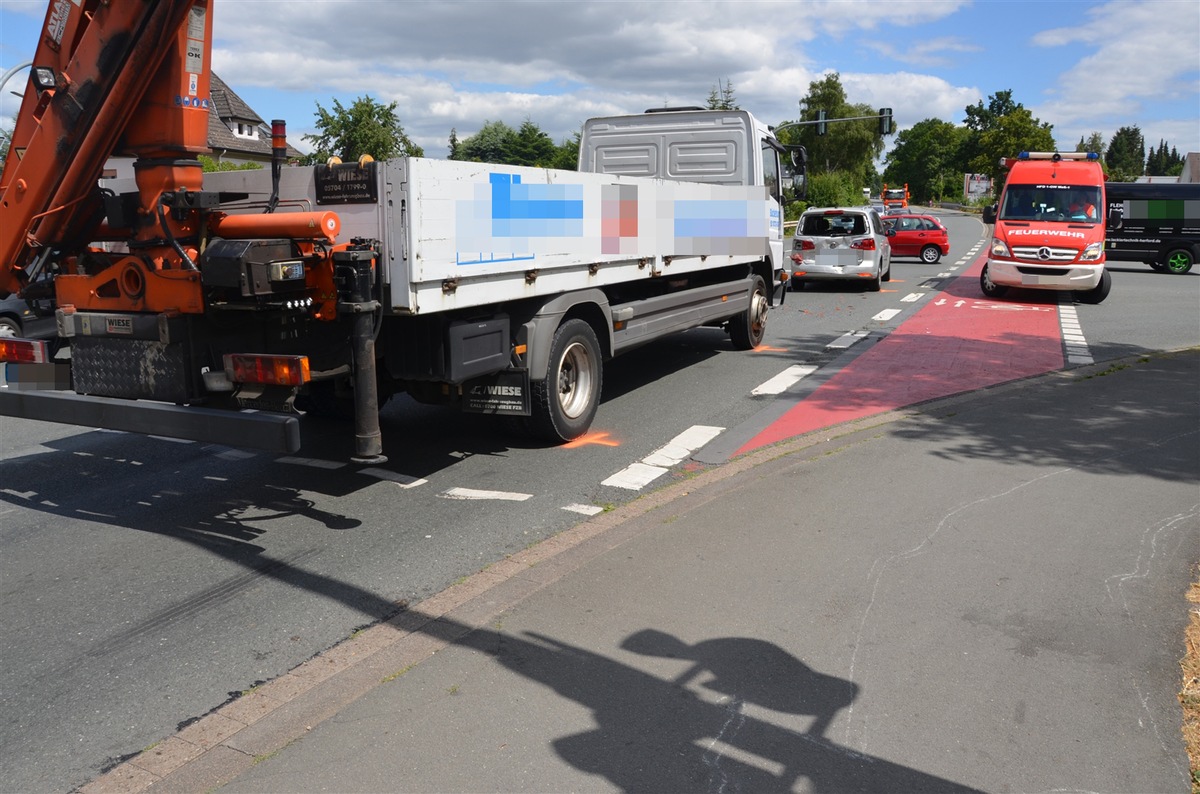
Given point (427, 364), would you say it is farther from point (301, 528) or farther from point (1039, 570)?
point (1039, 570)

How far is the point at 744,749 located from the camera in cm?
345

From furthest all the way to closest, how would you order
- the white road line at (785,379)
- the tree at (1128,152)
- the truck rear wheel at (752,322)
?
the tree at (1128,152)
the truck rear wheel at (752,322)
the white road line at (785,379)

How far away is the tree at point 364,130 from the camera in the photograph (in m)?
43.2

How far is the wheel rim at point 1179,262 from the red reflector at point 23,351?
94.7 feet

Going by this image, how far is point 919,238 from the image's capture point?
30.6 metres

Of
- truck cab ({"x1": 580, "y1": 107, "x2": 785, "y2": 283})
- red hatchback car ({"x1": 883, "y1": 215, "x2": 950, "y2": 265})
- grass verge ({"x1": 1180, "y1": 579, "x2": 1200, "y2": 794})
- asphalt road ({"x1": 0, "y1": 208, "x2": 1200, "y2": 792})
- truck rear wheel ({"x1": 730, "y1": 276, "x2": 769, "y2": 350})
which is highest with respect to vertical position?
truck cab ({"x1": 580, "y1": 107, "x2": 785, "y2": 283})

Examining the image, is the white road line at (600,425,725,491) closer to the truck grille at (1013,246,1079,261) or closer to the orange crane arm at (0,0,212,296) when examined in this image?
the orange crane arm at (0,0,212,296)

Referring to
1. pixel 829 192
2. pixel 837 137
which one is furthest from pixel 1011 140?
pixel 829 192

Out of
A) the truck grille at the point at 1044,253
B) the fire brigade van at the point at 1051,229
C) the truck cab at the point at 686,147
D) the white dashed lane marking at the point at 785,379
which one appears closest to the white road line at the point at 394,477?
the white dashed lane marking at the point at 785,379

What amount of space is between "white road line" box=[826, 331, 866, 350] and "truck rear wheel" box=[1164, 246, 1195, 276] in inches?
688

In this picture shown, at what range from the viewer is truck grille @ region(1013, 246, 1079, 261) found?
60.3ft

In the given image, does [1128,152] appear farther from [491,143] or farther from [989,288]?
[989,288]

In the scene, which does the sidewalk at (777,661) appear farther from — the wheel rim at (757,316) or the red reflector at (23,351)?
the wheel rim at (757,316)

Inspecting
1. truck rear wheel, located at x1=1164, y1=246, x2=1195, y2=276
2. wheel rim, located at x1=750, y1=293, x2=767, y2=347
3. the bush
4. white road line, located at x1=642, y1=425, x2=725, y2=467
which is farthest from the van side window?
the bush
